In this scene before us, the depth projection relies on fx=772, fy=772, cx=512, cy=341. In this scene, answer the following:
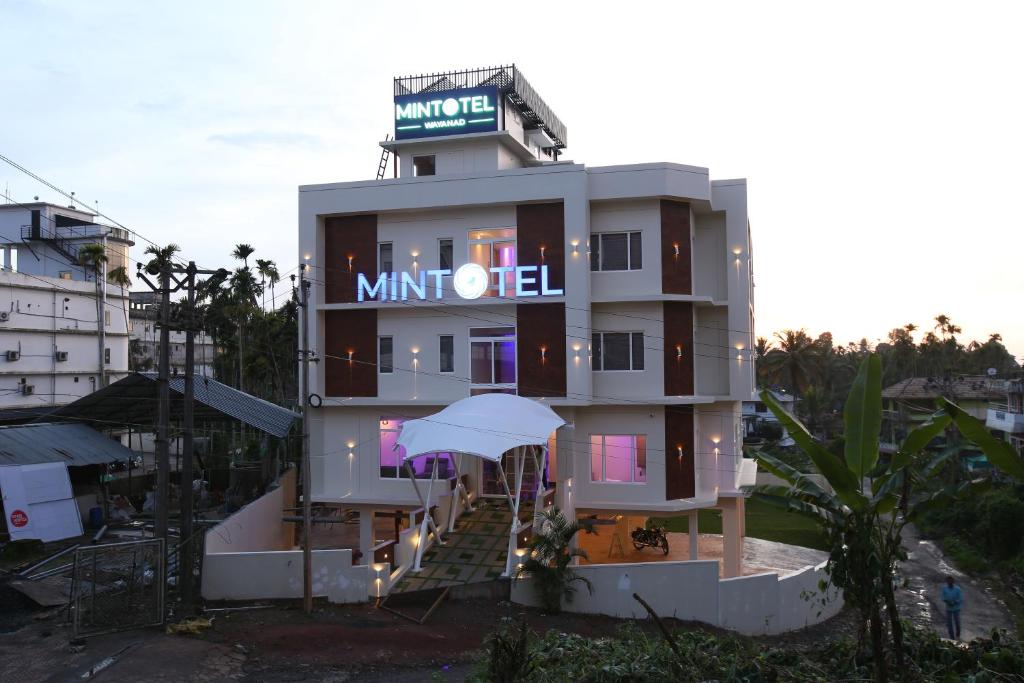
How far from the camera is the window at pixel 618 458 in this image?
2772 cm

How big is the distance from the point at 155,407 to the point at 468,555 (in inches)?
583

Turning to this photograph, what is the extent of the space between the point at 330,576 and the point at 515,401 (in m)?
7.72

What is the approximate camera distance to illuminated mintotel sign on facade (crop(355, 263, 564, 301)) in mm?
27891

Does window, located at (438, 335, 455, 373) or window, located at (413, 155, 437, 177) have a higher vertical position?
window, located at (413, 155, 437, 177)

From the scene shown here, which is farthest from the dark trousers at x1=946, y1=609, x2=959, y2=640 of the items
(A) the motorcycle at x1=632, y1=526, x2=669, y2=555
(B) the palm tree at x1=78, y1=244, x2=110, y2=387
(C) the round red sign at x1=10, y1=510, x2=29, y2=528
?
(B) the palm tree at x1=78, y1=244, x2=110, y2=387

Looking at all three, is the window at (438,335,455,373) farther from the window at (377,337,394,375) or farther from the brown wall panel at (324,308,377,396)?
the brown wall panel at (324,308,377,396)

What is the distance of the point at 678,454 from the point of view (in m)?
27.5

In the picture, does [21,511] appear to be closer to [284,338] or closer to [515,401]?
[515,401]

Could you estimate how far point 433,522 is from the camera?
25781mm

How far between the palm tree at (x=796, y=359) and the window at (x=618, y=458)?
34525 millimetres

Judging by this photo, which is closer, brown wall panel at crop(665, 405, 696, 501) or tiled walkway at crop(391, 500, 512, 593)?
tiled walkway at crop(391, 500, 512, 593)

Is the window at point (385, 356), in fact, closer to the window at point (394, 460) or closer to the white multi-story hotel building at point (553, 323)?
the white multi-story hotel building at point (553, 323)

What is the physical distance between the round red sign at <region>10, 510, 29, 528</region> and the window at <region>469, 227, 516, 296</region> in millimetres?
17351

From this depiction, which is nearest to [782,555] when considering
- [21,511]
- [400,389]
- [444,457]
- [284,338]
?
[444,457]
